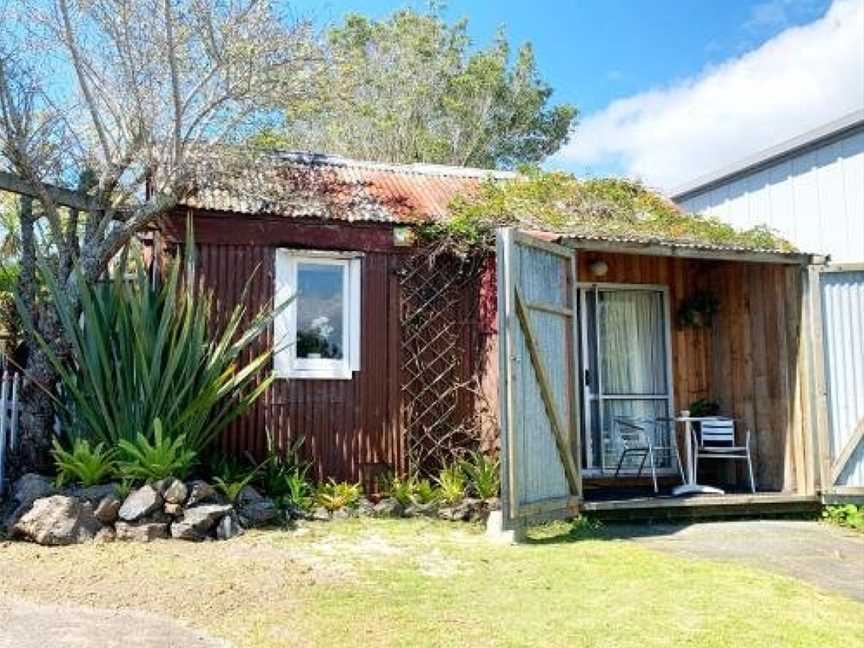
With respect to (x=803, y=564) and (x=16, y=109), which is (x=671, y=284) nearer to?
(x=803, y=564)

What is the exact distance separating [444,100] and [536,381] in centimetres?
1602

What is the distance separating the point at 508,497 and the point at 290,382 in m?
2.76

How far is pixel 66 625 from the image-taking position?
434cm

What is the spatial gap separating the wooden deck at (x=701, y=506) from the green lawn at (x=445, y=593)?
1146 millimetres

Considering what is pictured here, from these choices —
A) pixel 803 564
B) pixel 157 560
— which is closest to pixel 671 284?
pixel 803 564

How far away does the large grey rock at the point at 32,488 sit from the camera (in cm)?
647

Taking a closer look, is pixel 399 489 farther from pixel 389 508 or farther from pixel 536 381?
pixel 536 381

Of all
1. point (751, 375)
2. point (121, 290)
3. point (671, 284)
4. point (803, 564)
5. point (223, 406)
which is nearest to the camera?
point (803, 564)

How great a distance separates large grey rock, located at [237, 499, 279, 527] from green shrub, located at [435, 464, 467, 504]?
1.75 metres

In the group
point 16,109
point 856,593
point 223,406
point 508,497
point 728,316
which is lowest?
point 856,593

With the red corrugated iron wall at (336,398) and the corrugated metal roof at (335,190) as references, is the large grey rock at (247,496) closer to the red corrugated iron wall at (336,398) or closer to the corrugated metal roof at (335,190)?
the red corrugated iron wall at (336,398)

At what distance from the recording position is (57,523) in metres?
6.14

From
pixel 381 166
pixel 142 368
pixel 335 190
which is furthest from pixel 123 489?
pixel 381 166

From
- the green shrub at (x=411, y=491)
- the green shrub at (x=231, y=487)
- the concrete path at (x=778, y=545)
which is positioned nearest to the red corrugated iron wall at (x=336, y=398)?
the green shrub at (x=411, y=491)
